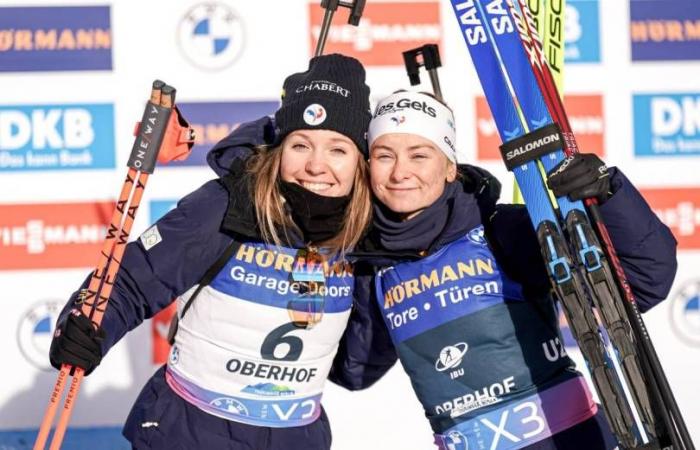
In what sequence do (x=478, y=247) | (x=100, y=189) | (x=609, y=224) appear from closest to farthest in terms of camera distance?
(x=609, y=224), (x=478, y=247), (x=100, y=189)

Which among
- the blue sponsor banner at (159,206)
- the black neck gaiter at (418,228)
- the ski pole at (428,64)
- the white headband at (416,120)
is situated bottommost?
the black neck gaiter at (418,228)

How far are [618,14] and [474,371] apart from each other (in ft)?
8.09

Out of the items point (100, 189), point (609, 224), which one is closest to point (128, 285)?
point (609, 224)

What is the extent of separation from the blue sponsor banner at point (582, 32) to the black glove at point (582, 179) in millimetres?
2160

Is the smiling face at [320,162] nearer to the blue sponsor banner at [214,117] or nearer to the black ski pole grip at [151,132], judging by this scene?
the black ski pole grip at [151,132]

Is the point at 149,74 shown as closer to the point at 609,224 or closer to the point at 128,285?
the point at 128,285

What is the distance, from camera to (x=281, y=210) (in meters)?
2.73

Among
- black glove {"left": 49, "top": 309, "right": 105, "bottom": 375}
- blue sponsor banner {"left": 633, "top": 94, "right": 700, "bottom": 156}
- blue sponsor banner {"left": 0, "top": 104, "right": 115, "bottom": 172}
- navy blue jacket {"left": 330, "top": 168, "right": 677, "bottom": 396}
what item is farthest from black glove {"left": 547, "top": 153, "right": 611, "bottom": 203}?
blue sponsor banner {"left": 0, "top": 104, "right": 115, "bottom": 172}

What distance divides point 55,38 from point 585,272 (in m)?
2.63

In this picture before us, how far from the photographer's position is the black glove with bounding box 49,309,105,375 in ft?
8.43

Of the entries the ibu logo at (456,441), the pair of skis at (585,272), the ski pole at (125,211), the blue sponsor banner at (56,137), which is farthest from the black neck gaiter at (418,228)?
the blue sponsor banner at (56,137)

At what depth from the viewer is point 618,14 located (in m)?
4.61

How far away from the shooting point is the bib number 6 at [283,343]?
2.77 metres

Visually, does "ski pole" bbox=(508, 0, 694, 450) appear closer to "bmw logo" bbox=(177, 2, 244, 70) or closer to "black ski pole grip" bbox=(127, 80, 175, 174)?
"black ski pole grip" bbox=(127, 80, 175, 174)
